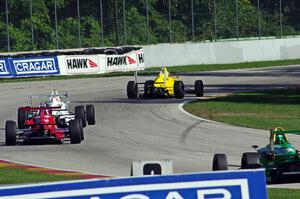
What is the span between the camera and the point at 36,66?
4350cm

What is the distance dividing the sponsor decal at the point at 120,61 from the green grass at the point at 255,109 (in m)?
7.29

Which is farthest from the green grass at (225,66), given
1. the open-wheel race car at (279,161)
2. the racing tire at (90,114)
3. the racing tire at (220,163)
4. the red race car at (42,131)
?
the racing tire at (220,163)

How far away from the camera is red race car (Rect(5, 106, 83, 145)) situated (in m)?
22.3

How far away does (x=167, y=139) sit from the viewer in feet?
76.3

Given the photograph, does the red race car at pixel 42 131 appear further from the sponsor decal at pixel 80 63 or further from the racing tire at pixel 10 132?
the sponsor decal at pixel 80 63

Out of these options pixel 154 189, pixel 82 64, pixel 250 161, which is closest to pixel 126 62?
pixel 82 64

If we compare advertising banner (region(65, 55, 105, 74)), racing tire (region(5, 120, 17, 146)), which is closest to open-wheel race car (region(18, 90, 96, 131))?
racing tire (region(5, 120, 17, 146))

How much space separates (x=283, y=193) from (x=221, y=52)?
41710mm

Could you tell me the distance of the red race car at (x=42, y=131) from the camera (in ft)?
73.0

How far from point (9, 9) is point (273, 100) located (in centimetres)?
2578

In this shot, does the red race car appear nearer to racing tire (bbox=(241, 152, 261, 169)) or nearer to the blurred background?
racing tire (bbox=(241, 152, 261, 169))

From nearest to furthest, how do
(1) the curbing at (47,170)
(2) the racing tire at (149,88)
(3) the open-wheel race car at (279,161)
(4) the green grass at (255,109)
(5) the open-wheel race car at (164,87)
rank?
(3) the open-wheel race car at (279,161)
(1) the curbing at (47,170)
(4) the green grass at (255,109)
(5) the open-wheel race car at (164,87)
(2) the racing tire at (149,88)

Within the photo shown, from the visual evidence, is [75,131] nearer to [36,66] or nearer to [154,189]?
[154,189]

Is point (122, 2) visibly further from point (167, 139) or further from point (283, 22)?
point (167, 139)
